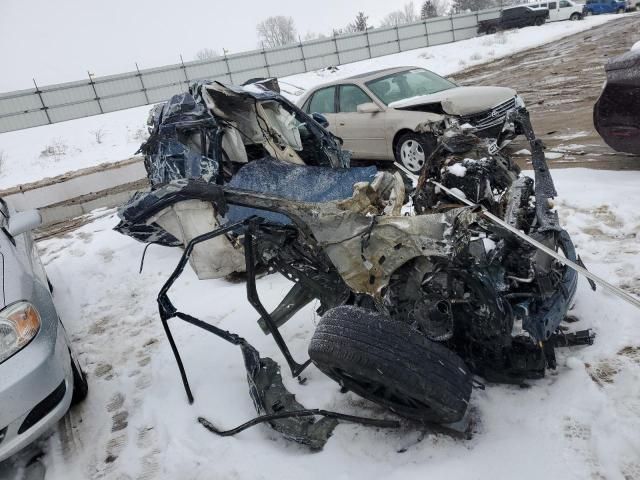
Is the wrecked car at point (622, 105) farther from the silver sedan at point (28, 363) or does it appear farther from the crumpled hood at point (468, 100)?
the silver sedan at point (28, 363)

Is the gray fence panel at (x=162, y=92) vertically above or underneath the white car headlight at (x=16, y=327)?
above

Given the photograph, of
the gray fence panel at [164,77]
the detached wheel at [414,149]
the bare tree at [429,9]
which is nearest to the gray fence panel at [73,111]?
the gray fence panel at [164,77]

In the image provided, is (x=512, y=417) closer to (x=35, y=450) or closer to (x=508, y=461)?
(x=508, y=461)

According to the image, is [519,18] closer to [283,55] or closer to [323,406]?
[283,55]

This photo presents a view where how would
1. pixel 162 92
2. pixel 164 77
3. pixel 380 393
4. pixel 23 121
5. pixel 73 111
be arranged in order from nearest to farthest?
pixel 380 393 < pixel 23 121 < pixel 73 111 < pixel 162 92 < pixel 164 77

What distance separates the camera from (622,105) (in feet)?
15.1

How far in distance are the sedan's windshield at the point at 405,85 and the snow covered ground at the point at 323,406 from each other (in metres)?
3.37

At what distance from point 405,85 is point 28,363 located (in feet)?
21.1

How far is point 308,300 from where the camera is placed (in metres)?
2.76

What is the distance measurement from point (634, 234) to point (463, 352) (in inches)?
91.6

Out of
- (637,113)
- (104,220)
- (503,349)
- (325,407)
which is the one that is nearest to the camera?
(503,349)

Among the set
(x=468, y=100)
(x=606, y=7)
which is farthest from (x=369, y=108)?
(x=606, y=7)

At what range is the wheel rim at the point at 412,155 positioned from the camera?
250 inches

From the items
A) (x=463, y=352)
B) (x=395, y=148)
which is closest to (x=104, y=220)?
Answer: (x=395, y=148)
